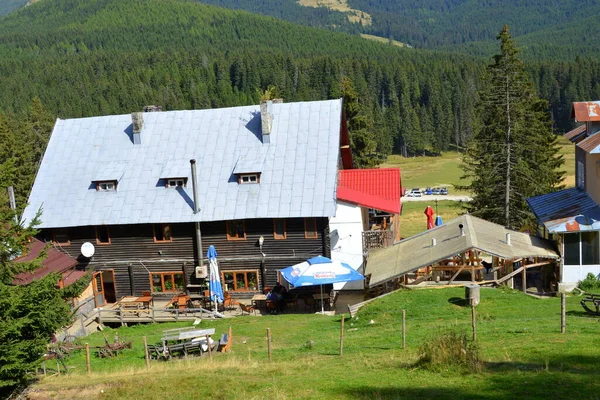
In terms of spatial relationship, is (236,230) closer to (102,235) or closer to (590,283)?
(102,235)

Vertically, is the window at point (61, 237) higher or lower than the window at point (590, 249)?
higher

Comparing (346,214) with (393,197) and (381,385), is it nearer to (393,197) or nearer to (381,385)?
(393,197)

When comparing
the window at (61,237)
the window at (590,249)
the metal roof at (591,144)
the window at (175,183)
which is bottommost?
the window at (590,249)

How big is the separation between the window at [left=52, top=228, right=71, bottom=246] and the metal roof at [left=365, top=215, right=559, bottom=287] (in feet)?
51.2

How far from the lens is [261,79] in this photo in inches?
6826

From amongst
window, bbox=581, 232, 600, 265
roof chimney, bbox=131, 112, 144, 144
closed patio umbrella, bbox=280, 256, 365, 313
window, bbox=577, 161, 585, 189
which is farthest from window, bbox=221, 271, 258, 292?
window, bbox=577, 161, 585, 189

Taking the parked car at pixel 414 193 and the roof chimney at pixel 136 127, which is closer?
the roof chimney at pixel 136 127

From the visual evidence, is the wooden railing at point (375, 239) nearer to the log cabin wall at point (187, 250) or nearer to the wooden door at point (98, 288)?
the log cabin wall at point (187, 250)

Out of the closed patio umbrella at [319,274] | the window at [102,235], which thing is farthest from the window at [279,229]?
the window at [102,235]

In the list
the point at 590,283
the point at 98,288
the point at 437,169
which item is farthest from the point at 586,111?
the point at 437,169

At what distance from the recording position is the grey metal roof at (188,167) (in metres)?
31.4

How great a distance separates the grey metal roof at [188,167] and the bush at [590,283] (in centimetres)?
1132

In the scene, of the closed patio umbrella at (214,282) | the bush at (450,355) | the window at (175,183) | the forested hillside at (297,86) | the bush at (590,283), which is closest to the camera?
the bush at (450,355)

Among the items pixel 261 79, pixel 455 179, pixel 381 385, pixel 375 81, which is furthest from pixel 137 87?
pixel 381 385
